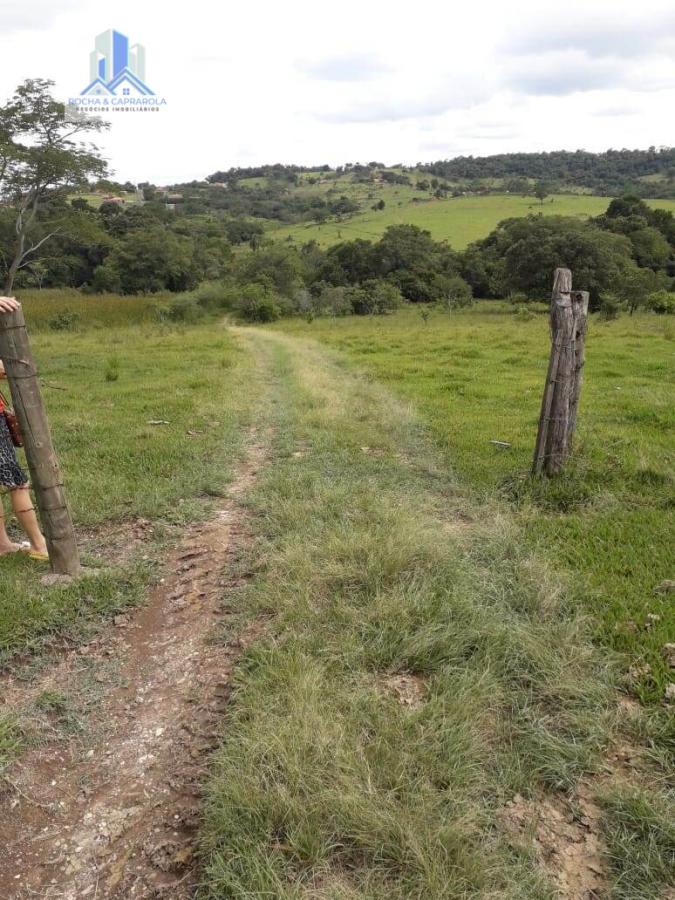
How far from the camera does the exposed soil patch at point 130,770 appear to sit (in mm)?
2193

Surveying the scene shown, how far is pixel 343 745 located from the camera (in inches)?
102

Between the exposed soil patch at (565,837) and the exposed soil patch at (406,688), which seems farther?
the exposed soil patch at (406,688)

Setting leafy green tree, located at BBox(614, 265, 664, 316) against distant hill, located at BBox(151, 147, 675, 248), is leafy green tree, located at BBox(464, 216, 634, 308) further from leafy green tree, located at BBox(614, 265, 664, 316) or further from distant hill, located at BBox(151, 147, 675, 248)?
distant hill, located at BBox(151, 147, 675, 248)

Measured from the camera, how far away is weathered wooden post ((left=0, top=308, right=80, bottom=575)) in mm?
3812

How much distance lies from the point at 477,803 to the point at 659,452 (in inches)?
237

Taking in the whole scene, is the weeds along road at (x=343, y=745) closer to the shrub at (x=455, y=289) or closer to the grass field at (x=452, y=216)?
the shrub at (x=455, y=289)

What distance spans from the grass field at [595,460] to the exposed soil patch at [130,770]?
250 centimetres

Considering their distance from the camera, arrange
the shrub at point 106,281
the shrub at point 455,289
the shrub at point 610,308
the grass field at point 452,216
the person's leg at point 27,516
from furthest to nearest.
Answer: the grass field at point 452,216 < the shrub at point 106,281 < the shrub at point 455,289 < the shrub at point 610,308 < the person's leg at point 27,516

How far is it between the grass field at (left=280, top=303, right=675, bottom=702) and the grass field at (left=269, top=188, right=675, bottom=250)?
5532 centimetres

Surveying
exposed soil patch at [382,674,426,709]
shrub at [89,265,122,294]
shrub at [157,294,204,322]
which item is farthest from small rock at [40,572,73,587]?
shrub at [89,265,122,294]

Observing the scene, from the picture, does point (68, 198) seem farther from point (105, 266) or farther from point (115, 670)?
point (105, 266)

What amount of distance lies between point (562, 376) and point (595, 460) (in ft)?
4.01

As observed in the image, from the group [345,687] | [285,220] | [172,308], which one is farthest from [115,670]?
[285,220]

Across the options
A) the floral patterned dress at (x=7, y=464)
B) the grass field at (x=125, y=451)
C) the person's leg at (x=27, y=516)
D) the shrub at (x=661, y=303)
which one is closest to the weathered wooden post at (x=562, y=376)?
the grass field at (x=125, y=451)
